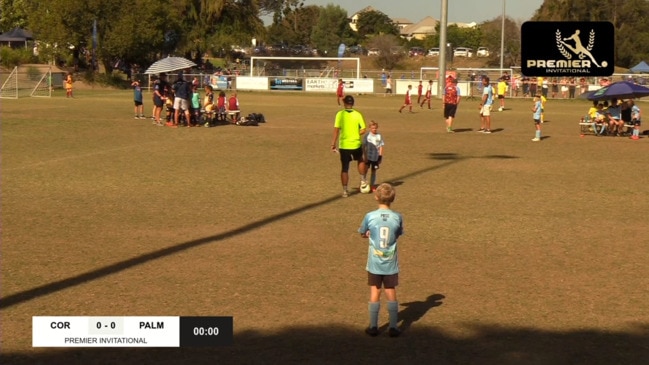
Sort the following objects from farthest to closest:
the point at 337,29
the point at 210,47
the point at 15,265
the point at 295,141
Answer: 1. the point at 337,29
2. the point at 210,47
3. the point at 295,141
4. the point at 15,265

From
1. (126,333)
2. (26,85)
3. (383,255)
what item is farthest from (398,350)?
(26,85)

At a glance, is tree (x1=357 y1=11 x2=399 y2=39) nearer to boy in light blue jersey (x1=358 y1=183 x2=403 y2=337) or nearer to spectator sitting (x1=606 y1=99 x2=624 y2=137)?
spectator sitting (x1=606 y1=99 x2=624 y2=137)

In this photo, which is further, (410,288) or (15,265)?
(15,265)

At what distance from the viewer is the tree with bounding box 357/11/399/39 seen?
527 ft

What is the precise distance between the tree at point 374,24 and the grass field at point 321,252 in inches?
5548

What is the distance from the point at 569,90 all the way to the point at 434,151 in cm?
3515

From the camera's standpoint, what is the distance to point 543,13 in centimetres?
8250

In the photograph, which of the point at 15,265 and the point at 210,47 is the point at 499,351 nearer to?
the point at 15,265

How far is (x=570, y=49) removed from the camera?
1834cm

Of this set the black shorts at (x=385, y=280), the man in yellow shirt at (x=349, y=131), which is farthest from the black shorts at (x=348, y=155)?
the black shorts at (x=385, y=280)

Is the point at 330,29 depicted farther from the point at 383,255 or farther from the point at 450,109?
the point at 383,255

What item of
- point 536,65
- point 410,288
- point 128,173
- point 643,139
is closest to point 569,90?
point 643,139

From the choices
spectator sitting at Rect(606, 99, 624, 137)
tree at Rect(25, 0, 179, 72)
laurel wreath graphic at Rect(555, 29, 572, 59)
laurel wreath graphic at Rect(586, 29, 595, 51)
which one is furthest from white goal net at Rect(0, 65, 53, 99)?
laurel wreath graphic at Rect(586, 29, 595, 51)

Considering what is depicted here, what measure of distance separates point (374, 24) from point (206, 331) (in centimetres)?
15867
